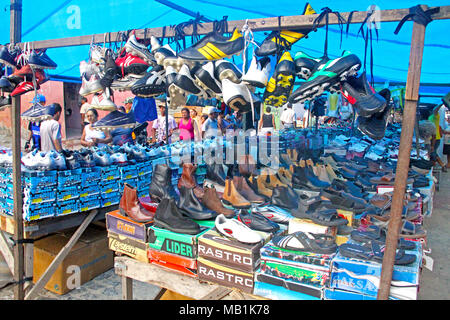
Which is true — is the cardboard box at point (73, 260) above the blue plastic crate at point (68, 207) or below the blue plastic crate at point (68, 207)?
below

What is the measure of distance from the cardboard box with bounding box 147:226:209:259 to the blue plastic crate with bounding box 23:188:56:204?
→ 1.05 metres

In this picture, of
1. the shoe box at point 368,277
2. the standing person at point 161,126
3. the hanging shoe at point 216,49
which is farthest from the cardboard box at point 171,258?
the standing person at point 161,126

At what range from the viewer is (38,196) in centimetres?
250

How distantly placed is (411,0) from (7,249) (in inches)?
147

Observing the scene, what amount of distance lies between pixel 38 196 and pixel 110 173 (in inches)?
25.7

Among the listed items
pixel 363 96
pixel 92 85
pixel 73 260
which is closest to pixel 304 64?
pixel 363 96

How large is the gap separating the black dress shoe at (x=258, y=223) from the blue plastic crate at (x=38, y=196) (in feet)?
5.10

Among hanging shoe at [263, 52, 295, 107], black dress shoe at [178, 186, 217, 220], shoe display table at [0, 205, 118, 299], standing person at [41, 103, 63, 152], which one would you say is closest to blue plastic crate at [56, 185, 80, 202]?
shoe display table at [0, 205, 118, 299]

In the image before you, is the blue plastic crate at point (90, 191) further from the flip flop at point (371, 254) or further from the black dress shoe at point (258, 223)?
the flip flop at point (371, 254)

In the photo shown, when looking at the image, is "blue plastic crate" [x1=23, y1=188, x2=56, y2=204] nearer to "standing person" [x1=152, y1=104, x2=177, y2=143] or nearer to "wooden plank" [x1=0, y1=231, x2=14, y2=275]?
"wooden plank" [x1=0, y1=231, x2=14, y2=275]

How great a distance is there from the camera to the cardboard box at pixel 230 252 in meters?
1.74
